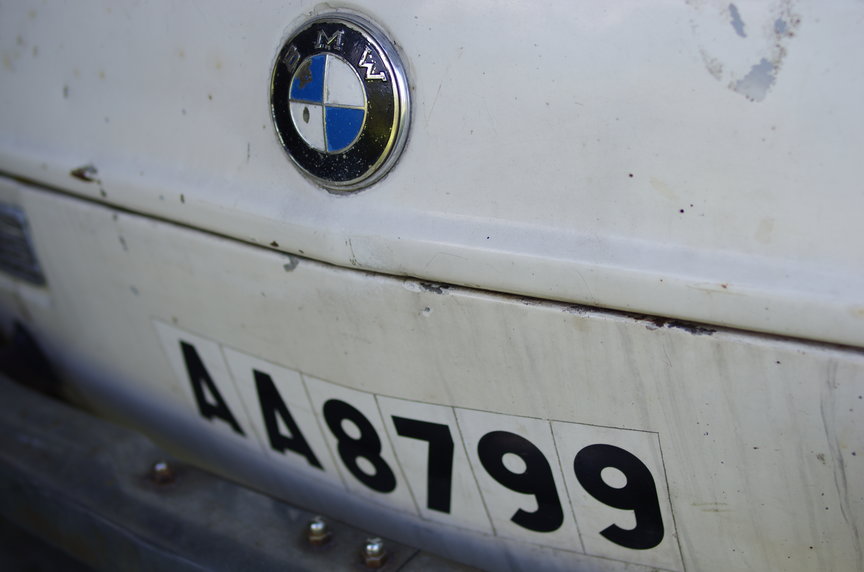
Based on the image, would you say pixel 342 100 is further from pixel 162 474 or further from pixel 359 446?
pixel 162 474

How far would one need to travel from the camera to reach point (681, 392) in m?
1.07

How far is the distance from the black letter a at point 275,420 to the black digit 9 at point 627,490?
513mm

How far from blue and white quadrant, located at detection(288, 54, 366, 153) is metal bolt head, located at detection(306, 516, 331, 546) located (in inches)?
23.7

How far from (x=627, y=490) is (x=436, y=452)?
29 centimetres

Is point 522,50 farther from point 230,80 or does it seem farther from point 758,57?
point 230,80

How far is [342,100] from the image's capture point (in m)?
1.15

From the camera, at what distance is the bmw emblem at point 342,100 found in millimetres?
1130

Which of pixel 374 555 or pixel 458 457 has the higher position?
pixel 458 457

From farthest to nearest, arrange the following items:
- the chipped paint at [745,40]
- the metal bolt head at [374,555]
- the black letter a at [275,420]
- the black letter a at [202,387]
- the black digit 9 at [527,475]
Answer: the black letter a at [202,387] → the black letter a at [275,420] → the metal bolt head at [374,555] → the black digit 9 at [527,475] → the chipped paint at [745,40]

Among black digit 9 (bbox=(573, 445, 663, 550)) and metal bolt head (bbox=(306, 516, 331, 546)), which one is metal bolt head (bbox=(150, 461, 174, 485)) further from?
black digit 9 (bbox=(573, 445, 663, 550))

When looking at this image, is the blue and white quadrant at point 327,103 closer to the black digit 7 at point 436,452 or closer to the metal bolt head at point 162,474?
the black digit 7 at point 436,452

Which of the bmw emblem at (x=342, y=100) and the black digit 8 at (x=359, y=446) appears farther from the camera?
the black digit 8 at (x=359, y=446)

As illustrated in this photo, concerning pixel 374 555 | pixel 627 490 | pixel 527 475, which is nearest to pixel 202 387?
pixel 374 555

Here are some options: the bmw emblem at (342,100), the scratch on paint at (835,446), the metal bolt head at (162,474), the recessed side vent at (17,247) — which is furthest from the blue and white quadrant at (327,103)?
the recessed side vent at (17,247)
